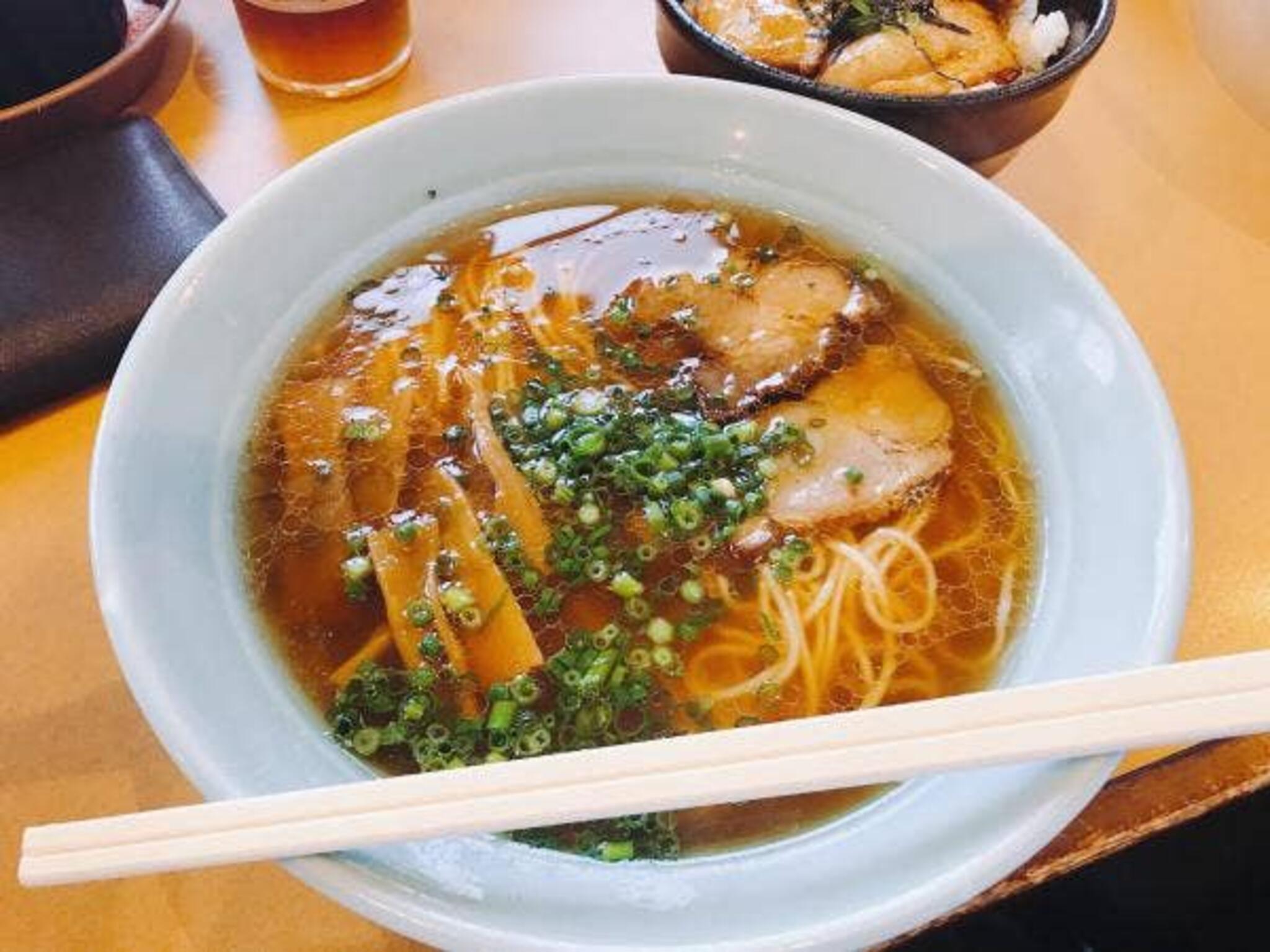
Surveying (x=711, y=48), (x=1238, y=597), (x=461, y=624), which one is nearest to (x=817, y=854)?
(x=461, y=624)

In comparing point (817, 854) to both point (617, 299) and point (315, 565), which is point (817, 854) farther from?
point (617, 299)

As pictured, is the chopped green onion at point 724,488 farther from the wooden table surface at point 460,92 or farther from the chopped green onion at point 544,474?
the wooden table surface at point 460,92

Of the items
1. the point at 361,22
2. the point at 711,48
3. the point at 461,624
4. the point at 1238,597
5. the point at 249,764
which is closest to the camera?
the point at 249,764

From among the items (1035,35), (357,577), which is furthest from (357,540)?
(1035,35)

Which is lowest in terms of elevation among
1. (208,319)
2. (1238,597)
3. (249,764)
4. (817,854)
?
(1238,597)

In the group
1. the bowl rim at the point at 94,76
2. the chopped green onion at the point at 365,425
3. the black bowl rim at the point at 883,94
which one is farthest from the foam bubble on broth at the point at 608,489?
the bowl rim at the point at 94,76
